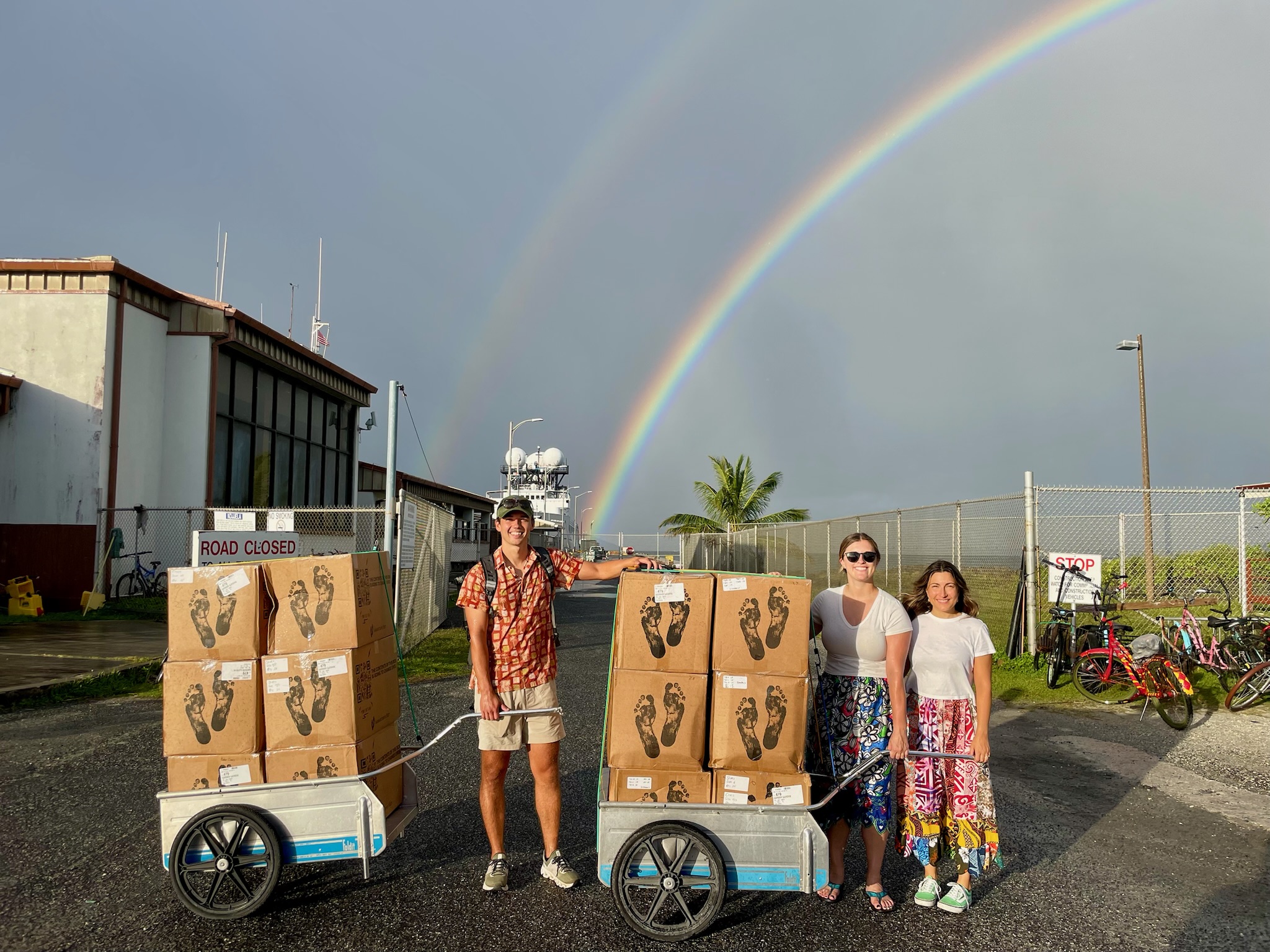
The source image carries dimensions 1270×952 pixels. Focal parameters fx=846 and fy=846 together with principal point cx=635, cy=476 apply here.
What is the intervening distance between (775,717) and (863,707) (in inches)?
22.2

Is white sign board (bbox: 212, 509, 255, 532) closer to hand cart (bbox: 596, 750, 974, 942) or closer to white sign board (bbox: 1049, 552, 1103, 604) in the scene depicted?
hand cart (bbox: 596, 750, 974, 942)

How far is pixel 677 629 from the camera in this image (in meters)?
3.69

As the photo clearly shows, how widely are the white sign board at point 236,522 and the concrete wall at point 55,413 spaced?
879 centimetres

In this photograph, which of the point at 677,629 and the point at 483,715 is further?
the point at 483,715

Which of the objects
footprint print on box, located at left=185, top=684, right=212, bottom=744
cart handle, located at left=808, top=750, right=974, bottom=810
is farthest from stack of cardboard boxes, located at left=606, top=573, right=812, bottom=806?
footprint print on box, located at left=185, top=684, right=212, bottom=744

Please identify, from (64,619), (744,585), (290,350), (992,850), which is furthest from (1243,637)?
(290,350)

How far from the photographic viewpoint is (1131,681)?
28.2 ft

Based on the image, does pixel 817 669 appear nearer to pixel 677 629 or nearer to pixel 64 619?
pixel 677 629

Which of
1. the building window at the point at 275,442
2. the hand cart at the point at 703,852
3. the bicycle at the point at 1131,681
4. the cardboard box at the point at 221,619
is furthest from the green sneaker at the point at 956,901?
the building window at the point at 275,442

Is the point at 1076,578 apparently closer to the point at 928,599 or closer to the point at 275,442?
the point at 928,599

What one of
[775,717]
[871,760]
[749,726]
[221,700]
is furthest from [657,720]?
[221,700]

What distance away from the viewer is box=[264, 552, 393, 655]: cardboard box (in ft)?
12.8

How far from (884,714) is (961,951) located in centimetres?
99

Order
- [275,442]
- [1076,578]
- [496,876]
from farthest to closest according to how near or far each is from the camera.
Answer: [275,442] < [1076,578] < [496,876]
